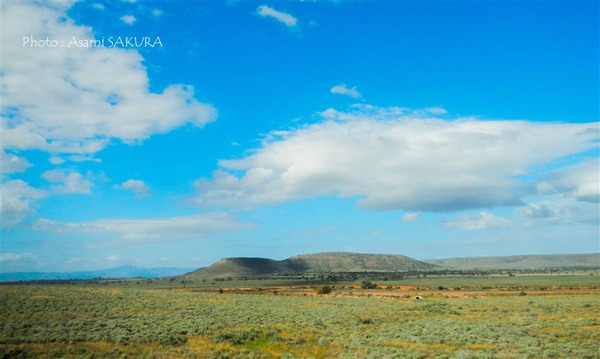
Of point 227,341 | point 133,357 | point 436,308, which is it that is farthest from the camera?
point 436,308

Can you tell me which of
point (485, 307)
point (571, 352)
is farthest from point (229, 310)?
point (571, 352)

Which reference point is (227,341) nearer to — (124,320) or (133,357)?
(133,357)

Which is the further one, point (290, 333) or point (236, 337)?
point (290, 333)

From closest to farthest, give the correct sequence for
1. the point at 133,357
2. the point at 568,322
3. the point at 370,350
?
the point at 133,357
the point at 370,350
the point at 568,322

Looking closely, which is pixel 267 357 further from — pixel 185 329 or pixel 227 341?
pixel 185 329

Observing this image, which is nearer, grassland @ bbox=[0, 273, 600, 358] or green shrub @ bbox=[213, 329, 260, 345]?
grassland @ bbox=[0, 273, 600, 358]

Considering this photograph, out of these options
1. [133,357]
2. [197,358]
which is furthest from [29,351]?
[197,358]

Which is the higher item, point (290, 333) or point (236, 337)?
point (236, 337)

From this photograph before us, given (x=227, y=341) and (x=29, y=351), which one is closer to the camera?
(x=29, y=351)

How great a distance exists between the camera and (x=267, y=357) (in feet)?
66.3

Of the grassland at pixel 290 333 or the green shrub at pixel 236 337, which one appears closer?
the grassland at pixel 290 333

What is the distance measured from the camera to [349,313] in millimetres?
37531

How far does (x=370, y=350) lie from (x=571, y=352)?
32.6ft

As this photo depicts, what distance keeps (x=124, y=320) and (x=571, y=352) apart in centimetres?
2856
